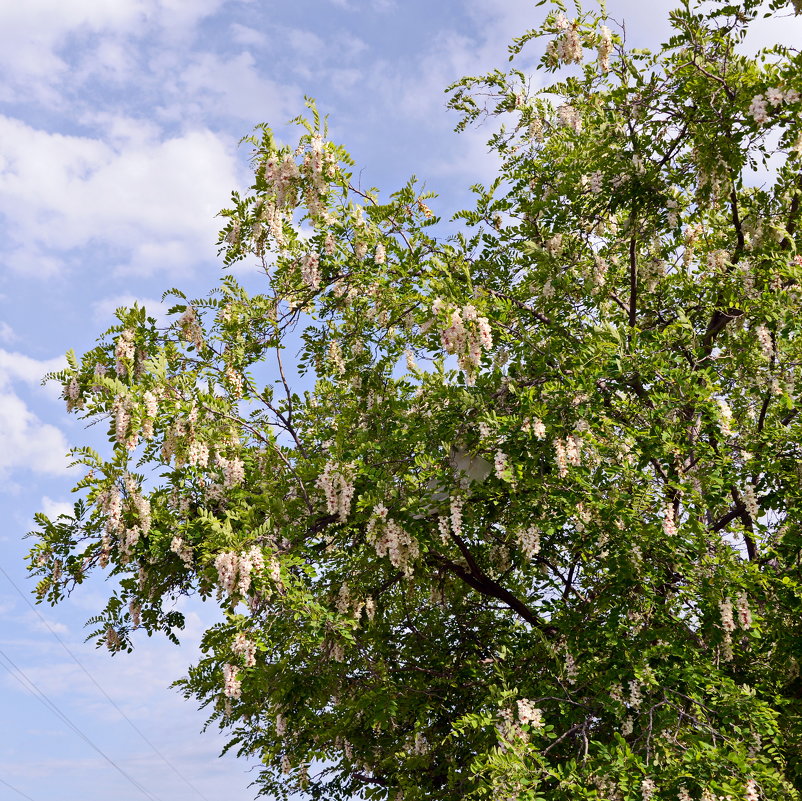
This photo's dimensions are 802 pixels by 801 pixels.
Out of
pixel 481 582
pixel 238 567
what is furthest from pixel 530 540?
pixel 238 567

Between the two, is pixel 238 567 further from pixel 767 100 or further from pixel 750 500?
pixel 767 100

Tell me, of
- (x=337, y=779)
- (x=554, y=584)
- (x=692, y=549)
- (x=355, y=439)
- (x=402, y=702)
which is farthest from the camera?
(x=337, y=779)

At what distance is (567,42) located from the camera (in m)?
10.5

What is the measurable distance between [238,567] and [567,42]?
7603mm

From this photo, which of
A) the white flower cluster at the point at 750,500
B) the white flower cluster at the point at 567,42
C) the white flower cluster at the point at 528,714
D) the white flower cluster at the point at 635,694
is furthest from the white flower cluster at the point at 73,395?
the white flower cluster at the point at 567,42

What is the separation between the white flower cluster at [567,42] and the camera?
10.4 meters

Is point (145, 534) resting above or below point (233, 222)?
below

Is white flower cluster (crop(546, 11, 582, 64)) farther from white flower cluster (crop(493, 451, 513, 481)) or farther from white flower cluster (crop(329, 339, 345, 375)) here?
white flower cluster (crop(493, 451, 513, 481))

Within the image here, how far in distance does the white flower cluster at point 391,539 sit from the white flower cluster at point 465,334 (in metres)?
1.75

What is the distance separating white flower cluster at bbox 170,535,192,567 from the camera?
8.91 metres

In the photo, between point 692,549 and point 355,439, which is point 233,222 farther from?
point 692,549

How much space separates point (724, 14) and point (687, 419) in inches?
→ 166

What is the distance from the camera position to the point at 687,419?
8.88 meters

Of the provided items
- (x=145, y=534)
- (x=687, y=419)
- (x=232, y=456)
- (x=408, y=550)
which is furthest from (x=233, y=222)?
(x=687, y=419)
